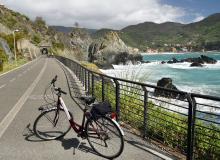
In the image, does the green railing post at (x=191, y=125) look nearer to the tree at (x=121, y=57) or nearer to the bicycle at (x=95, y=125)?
the bicycle at (x=95, y=125)

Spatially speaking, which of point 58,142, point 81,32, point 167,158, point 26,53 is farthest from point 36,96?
point 81,32

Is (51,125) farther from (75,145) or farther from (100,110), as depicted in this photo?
(100,110)

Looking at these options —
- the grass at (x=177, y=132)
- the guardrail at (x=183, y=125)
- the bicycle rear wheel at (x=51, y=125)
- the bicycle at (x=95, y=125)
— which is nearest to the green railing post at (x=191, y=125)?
the guardrail at (x=183, y=125)

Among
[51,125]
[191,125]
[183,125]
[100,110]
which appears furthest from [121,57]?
[191,125]

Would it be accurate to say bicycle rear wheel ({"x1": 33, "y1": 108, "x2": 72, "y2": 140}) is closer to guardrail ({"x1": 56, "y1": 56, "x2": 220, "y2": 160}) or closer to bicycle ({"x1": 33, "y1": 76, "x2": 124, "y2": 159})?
bicycle ({"x1": 33, "y1": 76, "x2": 124, "y2": 159})

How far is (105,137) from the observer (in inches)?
267

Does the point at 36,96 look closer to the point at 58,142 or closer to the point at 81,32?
the point at 58,142

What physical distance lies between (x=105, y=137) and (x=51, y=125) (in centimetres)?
159

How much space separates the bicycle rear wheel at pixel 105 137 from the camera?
21.2 feet

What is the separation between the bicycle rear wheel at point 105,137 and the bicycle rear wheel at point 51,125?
2.91ft

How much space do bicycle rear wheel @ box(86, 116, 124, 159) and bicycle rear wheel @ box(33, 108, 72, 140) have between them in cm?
89

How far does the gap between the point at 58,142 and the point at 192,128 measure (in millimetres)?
3036

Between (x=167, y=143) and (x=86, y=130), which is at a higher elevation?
(x=86, y=130)

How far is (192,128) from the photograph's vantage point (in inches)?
240
